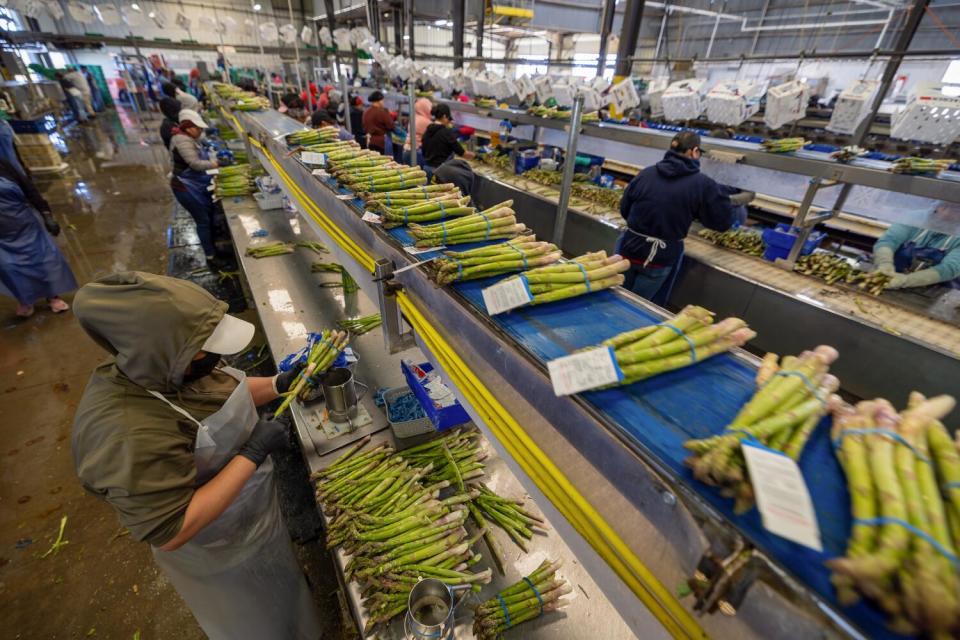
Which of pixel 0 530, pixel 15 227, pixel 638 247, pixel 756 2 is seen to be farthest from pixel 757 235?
pixel 756 2

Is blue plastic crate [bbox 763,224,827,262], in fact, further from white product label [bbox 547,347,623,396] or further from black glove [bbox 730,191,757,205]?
white product label [bbox 547,347,623,396]

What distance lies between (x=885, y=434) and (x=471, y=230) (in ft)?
6.02

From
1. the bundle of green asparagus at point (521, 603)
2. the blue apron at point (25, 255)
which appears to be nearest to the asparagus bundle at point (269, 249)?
the blue apron at point (25, 255)

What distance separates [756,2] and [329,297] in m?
26.2

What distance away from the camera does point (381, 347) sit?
141 inches

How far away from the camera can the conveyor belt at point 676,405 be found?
0.90 m

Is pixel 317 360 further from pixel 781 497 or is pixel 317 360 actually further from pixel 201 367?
pixel 781 497

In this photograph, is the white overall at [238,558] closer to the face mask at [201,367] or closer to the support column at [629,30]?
the face mask at [201,367]

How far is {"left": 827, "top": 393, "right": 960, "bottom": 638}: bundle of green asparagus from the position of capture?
2.39 feet

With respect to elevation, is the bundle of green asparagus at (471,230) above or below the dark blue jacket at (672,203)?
above

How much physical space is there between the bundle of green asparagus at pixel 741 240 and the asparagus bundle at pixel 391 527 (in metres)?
4.79

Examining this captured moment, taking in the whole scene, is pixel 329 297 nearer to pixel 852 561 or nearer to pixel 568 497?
pixel 568 497

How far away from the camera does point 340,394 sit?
105 inches

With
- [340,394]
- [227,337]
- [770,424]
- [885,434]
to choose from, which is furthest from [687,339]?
[340,394]
